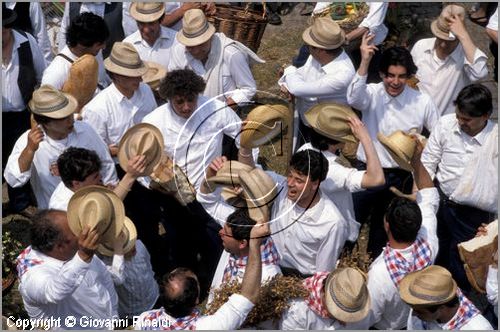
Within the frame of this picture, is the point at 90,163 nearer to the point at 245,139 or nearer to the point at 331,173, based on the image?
the point at 245,139

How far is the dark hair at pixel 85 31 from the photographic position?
24.5ft

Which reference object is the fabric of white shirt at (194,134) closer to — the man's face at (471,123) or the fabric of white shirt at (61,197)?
the fabric of white shirt at (61,197)

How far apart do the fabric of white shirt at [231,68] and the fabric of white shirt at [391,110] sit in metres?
1.15

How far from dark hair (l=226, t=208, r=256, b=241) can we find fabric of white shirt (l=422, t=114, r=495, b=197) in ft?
6.67

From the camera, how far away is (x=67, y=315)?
5488 mm

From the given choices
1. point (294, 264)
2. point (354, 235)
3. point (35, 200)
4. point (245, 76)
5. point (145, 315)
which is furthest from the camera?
point (245, 76)

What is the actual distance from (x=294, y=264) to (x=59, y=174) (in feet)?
5.92

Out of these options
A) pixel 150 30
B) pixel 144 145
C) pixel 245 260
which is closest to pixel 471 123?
pixel 245 260

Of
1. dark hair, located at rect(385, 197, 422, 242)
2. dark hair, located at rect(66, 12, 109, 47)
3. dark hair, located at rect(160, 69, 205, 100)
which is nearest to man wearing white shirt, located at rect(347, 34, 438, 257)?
dark hair, located at rect(160, 69, 205, 100)

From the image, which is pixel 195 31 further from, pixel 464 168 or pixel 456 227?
pixel 456 227

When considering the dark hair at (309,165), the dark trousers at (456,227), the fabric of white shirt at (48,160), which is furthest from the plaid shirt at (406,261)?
the fabric of white shirt at (48,160)

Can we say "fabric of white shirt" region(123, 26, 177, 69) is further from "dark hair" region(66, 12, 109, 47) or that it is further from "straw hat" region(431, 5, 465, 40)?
"straw hat" region(431, 5, 465, 40)

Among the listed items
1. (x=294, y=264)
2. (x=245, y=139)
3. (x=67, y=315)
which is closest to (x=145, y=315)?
(x=67, y=315)

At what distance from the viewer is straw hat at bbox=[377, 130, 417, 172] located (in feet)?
20.6
